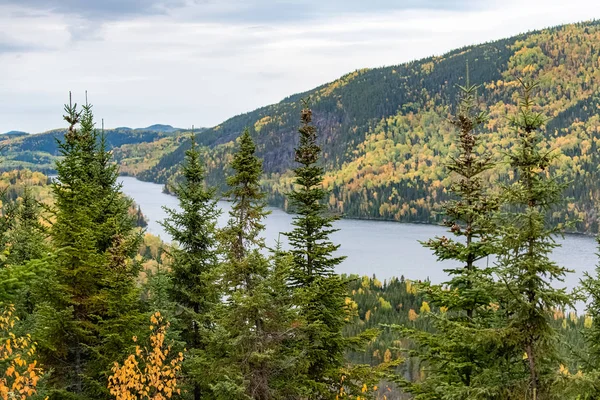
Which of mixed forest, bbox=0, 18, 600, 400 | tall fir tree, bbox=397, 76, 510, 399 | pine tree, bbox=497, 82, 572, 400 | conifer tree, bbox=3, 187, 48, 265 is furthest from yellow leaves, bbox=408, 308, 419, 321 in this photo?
pine tree, bbox=497, 82, 572, 400

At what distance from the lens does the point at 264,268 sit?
1442 centimetres

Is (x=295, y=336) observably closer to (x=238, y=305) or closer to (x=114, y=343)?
(x=238, y=305)

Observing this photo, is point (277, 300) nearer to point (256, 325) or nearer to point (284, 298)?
point (284, 298)

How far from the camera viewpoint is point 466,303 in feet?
40.8

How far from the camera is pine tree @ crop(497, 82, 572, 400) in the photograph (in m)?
9.47

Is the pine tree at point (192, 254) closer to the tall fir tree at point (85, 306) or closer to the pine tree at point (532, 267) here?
the tall fir tree at point (85, 306)

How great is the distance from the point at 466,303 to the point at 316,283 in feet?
21.4

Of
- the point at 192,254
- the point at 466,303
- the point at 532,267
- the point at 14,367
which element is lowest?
the point at 14,367

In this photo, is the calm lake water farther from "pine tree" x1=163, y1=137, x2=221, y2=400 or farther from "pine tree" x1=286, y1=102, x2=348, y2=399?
"pine tree" x1=286, y1=102, x2=348, y2=399

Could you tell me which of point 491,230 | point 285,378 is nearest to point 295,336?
point 285,378

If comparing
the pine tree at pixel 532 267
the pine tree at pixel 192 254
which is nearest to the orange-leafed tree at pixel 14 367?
the pine tree at pixel 532 267

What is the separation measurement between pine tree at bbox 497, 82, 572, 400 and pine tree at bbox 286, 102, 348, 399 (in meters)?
7.54

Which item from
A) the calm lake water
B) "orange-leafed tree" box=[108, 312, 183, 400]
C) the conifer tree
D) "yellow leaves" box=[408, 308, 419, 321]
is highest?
the conifer tree

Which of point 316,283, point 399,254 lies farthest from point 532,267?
point 399,254
